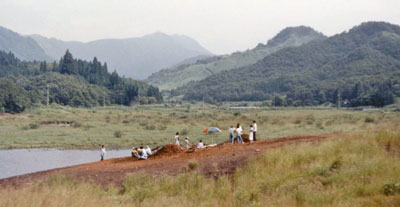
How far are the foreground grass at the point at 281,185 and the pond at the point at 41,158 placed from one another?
552 inches

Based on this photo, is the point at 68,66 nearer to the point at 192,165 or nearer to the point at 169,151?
the point at 169,151

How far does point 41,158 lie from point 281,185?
84.0ft

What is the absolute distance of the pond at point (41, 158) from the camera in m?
31.9

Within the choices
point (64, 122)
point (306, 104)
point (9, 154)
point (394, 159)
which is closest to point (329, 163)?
point (394, 159)

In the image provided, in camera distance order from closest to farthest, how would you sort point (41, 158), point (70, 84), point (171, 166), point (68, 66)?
point (171, 166) < point (41, 158) < point (70, 84) < point (68, 66)

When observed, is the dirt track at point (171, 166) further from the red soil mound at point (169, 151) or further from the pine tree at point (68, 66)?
the pine tree at point (68, 66)

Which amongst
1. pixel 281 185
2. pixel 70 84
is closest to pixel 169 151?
pixel 281 185

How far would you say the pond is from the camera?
105 feet

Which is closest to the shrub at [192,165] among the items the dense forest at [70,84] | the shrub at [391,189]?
the shrub at [391,189]

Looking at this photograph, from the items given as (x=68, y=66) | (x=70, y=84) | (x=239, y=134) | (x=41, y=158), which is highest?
(x=68, y=66)

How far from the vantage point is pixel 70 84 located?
126938mm

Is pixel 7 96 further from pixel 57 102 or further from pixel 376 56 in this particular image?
pixel 376 56

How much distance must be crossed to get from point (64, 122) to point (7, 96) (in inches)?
924

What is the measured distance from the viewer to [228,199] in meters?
15.1
